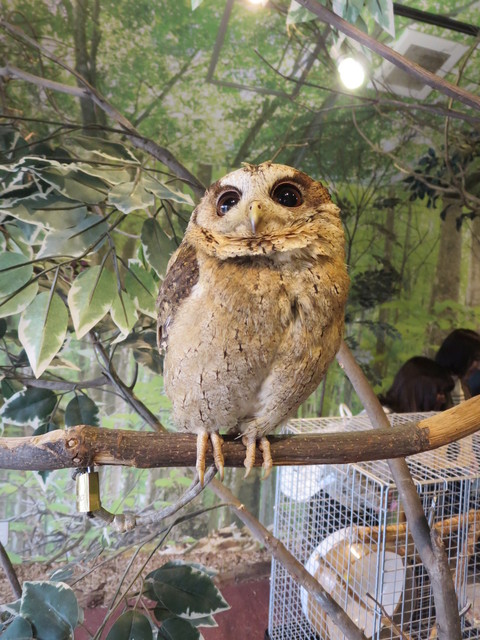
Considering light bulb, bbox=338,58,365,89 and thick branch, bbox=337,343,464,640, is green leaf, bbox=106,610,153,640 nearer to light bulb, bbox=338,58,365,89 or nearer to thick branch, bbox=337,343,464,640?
thick branch, bbox=337,343,464,640

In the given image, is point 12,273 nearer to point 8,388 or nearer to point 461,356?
point 8,388

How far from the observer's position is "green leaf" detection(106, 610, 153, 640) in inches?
31.4

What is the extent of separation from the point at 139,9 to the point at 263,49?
0.56 m

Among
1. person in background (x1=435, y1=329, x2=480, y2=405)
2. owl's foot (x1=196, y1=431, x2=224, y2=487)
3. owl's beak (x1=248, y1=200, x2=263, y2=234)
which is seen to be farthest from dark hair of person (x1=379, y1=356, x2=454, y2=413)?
owl's beak (x1=248, y1=200, x2=263, y2=234)

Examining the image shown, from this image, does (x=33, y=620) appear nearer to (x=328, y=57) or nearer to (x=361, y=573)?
(x=361, y=573)

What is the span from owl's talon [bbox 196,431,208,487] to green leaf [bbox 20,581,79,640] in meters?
0.34

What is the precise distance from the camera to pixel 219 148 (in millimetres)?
1917

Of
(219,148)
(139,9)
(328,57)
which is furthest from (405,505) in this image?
(139,9)

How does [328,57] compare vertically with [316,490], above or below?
above

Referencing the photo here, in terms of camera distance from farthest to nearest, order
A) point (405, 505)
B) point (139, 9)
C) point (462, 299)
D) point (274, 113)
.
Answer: point (462, 299) < point (274, 113) < point (139, 9) < point (405, 505)

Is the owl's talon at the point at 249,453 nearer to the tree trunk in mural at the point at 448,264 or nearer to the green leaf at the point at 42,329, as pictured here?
the green leaf at the point at 42,329

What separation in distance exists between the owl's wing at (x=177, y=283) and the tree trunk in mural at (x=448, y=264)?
6.76ft

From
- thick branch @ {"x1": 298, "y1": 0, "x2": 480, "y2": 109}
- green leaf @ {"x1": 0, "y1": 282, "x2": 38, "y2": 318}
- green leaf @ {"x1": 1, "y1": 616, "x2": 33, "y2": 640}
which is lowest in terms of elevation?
green leaf @ {"x1": 1, "y1": 616, "x2": 33, "y2": 640}

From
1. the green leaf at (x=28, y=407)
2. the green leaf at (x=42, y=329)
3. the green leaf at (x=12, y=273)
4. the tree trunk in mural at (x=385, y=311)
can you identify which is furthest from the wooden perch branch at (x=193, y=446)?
the tree trunk in mural at (x=385, y=311)
